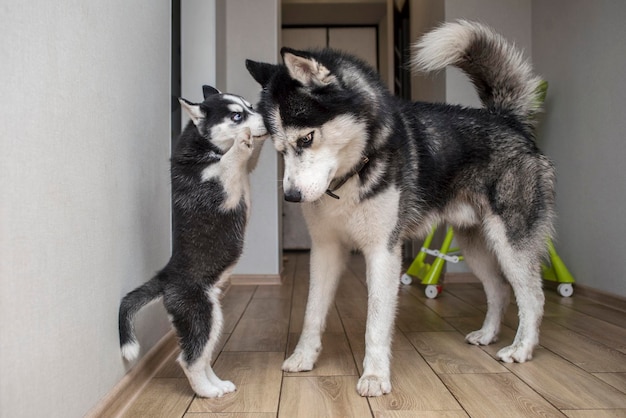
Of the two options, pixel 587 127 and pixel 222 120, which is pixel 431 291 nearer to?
pixel 587 127

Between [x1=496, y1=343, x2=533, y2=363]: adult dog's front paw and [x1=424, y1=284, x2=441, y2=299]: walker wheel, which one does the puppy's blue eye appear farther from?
[x1=424, y1=284, x2=441, y2=299]: walker wheel

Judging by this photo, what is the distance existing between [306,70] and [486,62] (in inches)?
38.3

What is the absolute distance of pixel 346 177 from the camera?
173cm

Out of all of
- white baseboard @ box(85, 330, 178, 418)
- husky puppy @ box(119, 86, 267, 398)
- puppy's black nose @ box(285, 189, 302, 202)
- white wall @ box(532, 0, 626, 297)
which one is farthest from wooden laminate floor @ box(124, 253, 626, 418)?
puppy's black nose @ box(285, 189, 302, 202)

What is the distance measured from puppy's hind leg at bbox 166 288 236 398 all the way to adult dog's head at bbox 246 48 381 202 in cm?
40

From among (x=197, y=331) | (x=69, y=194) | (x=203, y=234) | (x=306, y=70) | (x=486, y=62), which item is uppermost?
(x=486, y=62)

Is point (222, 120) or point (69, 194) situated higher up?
point (222, 120)

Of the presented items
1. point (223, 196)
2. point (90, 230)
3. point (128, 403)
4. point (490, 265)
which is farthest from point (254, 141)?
point (490, 265)

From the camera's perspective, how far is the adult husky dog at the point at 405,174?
5.30 ft

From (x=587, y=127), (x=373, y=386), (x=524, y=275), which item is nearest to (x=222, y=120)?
(x=373, y=386)

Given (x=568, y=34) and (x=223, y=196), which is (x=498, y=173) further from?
(x=568, y=34)

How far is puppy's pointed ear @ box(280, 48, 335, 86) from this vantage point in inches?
62.1

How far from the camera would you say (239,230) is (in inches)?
66.0

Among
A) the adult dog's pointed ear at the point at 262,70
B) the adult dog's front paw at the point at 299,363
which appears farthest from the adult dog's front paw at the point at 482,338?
the adult dog's pointed ear at the point at 262,70
